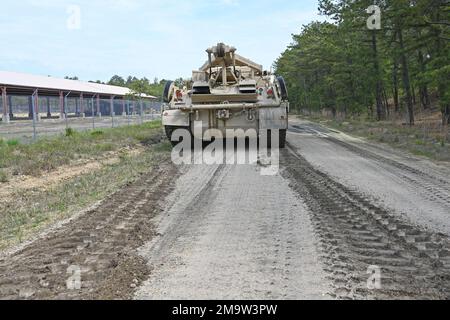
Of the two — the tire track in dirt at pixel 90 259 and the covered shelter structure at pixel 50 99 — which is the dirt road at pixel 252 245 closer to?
the tire track in dirt at pixel 90 259

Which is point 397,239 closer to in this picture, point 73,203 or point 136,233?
point 136,233

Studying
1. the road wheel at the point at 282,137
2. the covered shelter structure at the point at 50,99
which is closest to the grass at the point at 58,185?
the road wheel at the point at 282,137

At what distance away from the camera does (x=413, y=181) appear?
8.45 m

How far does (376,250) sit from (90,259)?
2570 millimetres

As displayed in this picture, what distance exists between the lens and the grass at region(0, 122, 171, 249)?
19.7ft

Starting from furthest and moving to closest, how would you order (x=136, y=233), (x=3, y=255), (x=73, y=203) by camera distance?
1. (x=73, y=203)
2. (x=136, y=233)
3. (x=3, y=255)

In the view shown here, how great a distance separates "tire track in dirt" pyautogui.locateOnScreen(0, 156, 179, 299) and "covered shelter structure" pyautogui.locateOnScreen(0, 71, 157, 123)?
897 inches

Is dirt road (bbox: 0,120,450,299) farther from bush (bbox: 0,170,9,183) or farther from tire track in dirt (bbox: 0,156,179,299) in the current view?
bush (bbox: 0,170,9,183)

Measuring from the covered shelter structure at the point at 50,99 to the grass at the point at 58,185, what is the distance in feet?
47.9

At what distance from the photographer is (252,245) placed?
460 cm

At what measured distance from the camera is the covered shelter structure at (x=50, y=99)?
34328 mm

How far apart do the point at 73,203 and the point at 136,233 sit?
86.1 inches

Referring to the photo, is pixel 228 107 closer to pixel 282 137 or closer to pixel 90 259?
pixel 282 137

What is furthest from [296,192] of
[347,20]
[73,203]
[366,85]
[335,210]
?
[366,85]
